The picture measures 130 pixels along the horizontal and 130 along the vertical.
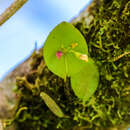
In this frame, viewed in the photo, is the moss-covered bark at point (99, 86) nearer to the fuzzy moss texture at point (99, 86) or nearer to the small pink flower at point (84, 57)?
the fuzzy moss texture at point (99, 86)

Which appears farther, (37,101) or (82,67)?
(37,101)

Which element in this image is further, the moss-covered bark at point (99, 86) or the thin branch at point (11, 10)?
the moss-covered bark at point (99, 86)

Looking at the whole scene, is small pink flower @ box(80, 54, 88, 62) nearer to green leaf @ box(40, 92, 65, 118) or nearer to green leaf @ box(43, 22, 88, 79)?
green leaf @ box(43, 22, 88, 79)

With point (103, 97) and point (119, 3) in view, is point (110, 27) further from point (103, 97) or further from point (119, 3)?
point (103, 97)

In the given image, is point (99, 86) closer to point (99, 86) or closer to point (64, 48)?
point (99, 86)

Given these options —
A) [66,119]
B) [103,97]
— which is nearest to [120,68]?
[103,97]

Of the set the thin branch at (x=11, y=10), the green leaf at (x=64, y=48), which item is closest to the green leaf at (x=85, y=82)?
the green leaf at (x=64, y=48)

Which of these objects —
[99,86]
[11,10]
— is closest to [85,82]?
[99,86]

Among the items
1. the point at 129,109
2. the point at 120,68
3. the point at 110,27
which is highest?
the point at 110,27
